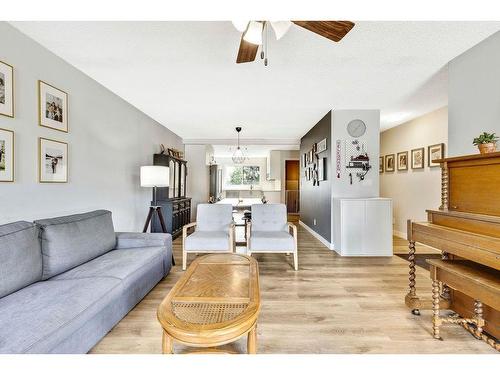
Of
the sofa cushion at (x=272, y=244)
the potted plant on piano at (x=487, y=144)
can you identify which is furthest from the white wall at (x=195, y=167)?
the potted plant on piano at (x=487, y=144)

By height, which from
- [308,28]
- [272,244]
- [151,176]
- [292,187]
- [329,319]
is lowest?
[329,319]

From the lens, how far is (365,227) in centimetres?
389

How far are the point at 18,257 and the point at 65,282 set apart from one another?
329 millimetres

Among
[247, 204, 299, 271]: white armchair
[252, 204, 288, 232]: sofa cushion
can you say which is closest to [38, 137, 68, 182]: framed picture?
[247, 204, 299, 271]: white armchair

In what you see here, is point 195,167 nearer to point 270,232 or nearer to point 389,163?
point 270,232

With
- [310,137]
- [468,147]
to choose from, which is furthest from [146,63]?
[310,137]

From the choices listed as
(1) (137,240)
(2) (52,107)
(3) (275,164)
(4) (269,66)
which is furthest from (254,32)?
(3) (275,164)

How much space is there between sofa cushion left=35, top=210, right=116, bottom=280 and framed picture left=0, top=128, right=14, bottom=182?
430 millimetres

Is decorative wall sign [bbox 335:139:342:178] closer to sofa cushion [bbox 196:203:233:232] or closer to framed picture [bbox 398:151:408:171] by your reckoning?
framed picture [bbox 398:151:408:171]

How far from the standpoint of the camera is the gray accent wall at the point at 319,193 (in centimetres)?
440

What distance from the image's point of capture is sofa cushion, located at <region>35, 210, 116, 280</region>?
1.97 m

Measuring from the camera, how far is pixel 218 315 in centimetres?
137
